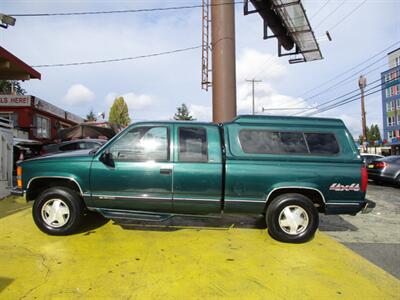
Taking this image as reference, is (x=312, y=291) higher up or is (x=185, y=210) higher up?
(x=185, y=210)

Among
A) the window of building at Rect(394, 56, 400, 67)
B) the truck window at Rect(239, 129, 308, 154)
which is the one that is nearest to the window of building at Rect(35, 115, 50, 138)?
the truck window at Rect(239, 129, 308, 154)

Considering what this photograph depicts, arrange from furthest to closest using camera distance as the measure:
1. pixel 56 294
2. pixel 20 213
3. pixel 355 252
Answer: pixel 20 213, pixel 355 252, pixel 56 294

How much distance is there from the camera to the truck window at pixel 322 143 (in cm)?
511

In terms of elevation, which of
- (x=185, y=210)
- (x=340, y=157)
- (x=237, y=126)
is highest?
(x=237, y=126)

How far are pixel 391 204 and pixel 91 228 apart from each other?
307 inches

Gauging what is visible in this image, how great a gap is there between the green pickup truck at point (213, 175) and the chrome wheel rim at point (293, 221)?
1 cm

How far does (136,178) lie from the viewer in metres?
4.98

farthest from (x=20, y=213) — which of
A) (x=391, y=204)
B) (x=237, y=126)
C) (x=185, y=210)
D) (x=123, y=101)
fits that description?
(x=123, y=101)

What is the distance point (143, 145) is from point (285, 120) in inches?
89.4

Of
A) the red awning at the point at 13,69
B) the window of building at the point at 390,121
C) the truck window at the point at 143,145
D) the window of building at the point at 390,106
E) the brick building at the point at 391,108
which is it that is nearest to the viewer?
the truck window at the point at 143,145

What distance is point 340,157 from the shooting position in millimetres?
5066

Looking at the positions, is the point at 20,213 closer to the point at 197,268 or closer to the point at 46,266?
the point at 46,266

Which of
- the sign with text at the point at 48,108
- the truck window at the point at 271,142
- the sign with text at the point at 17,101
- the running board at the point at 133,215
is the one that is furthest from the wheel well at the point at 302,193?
the sign with text at the point at 48,108

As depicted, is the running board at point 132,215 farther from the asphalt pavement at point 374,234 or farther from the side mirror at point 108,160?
the asphalt pavement at point 374,234
